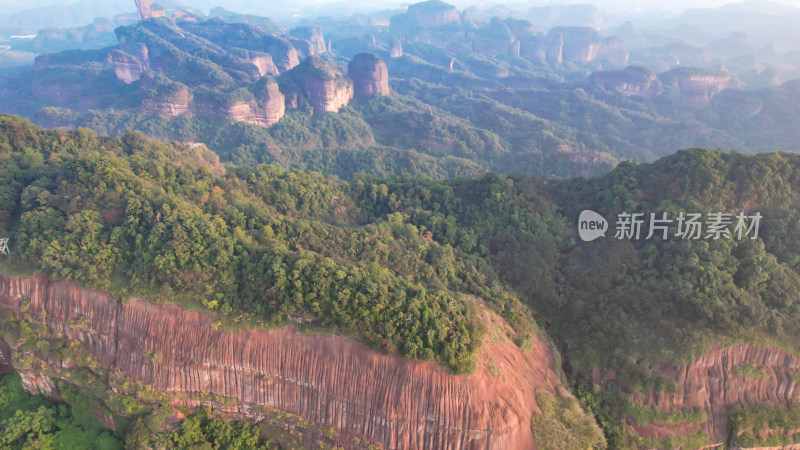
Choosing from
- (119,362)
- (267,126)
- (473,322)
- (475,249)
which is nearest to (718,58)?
(267,126)

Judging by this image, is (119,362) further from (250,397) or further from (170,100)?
(170,100)

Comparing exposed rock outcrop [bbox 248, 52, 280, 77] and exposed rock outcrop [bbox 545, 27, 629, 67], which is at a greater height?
exposed rock outcrop [bbox 545, 27, 629, 67]

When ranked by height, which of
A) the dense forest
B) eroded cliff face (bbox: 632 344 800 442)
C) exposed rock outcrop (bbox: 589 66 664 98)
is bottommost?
eroded cliff face (bbox: 632 344 800 442)

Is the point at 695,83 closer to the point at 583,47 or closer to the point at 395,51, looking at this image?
the point at 583,47

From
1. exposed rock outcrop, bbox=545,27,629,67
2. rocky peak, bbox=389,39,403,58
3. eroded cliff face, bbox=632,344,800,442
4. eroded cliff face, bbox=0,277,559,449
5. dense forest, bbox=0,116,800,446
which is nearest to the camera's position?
eroded cliff face, bbox=0,277,559,449

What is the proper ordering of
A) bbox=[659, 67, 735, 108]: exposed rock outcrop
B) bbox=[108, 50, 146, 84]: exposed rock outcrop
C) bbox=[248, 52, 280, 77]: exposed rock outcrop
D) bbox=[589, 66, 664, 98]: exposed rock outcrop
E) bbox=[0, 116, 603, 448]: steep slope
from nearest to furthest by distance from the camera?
1. bbox=[0, 116, 603, 448]: steep slope
2. bbox=[108, 50, 146, 84]: exposed rock outcrop
3. bbox=[659, 67, 735, 108]: exposed rock outcrop
4. bbox=[589, 66, 664, 98]: exposed rock outcrop
5. bbox=[248, 52, 280, 77]: exposed rock outcrop

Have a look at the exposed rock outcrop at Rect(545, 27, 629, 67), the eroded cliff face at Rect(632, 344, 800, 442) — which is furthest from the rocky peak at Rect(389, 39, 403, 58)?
the eroded cliff face at Rect(632, 344, 800, 442)

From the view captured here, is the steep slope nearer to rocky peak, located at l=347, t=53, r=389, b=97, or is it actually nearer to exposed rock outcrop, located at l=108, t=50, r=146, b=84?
rocky peak, located at l=347, t=53, r=389, b=97
